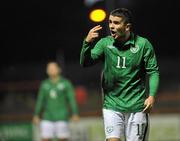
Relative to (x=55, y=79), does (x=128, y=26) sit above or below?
above

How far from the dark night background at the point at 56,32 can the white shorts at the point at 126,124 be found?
12.9 meters

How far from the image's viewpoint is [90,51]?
23.3ft

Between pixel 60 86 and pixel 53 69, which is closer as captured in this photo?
pixel 53 69

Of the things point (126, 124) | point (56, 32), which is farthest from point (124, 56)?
point (56, 32)

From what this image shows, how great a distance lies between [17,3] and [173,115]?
852 cm

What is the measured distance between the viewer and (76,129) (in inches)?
638

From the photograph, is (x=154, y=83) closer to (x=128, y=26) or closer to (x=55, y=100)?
(x=128, y=26)

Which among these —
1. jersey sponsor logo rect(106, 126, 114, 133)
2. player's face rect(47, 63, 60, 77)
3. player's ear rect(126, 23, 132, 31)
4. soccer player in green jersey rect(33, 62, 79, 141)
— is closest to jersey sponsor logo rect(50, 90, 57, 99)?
soccer player in green jersey rect(33, 62, 79, 141)

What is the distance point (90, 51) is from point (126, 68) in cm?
45

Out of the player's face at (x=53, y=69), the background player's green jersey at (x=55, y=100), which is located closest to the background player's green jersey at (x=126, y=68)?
the player's face at (x=53, y=69)

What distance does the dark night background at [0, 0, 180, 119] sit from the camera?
834 inches

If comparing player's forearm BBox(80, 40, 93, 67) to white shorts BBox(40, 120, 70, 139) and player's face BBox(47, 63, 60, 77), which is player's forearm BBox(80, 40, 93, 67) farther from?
white shorts BBox(40, 120, 70, 139)

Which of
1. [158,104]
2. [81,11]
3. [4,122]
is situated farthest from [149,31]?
[4,122]

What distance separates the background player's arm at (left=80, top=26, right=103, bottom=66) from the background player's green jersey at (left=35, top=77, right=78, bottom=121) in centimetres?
523
